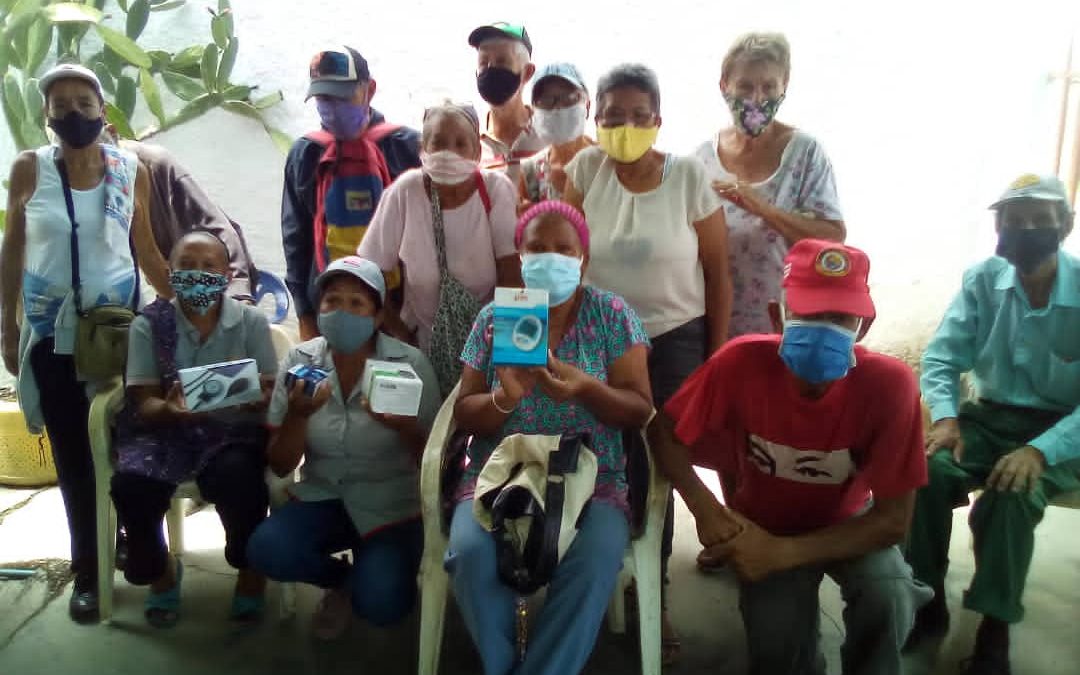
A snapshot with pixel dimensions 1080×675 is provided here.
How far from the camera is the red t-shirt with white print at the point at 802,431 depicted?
200cm

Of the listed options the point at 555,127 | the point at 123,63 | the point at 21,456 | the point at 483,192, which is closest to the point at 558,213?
the point at 483,192

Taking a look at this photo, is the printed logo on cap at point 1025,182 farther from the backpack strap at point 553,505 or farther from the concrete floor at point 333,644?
the backpack strap at point 553,505

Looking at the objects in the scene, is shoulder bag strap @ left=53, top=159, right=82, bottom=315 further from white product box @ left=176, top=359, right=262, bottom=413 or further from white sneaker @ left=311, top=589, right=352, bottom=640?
white sneaker @ left=311, top=589, right=352, bottom=640

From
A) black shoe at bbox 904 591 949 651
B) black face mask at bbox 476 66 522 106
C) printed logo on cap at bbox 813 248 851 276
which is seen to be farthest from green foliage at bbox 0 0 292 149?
black shoe at bbox 904 591 949 651

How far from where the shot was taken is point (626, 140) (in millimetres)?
2369

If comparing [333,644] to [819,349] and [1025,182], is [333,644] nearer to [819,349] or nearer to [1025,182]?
[819,349]

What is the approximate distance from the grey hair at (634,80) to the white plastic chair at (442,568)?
1.11m

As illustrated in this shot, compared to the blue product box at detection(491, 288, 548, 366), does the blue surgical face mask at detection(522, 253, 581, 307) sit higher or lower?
higher

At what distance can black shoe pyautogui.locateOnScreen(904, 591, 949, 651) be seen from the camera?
2.57 meters

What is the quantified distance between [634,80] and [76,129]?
1.82 m

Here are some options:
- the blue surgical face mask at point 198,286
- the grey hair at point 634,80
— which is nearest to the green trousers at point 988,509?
the grey hair at point 634,80

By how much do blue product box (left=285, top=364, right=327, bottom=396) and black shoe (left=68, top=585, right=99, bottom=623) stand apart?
110 centimetres

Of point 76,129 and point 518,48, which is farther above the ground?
point 518,48

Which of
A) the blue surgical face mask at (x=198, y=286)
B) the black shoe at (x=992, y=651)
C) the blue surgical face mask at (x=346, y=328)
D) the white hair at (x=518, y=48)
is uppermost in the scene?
the white hair at (x=518, y=48)
